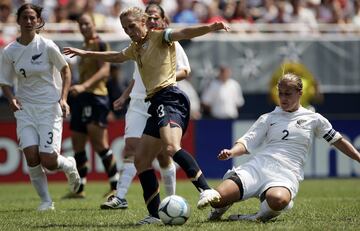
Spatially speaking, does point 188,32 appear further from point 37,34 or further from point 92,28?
point 92,28

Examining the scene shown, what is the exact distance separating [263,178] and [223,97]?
1161cm

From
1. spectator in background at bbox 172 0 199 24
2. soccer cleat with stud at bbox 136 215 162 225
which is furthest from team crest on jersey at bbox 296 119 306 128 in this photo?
spectator in background at bbox 172 0 199 24

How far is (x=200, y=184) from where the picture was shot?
8852 mm

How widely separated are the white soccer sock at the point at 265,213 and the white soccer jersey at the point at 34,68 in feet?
12.0

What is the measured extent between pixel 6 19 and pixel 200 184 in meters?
12.6

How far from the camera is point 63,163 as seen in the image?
1154cm

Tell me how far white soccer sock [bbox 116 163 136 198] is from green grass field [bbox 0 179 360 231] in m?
0.27

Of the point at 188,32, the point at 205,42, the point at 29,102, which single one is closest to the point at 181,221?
the point at 188,32

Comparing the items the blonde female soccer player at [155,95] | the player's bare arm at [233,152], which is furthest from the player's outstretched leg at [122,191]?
the player's bare arm at [233,152]

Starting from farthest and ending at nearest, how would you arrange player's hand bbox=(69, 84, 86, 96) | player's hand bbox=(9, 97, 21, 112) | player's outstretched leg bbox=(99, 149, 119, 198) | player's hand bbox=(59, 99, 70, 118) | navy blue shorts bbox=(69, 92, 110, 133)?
1. navy blue shorts bbox=(69, 92, 110, 133)
2. player's outstretched leg bbox=(99, 149, 119, 198)
3. player's hand bbox=(69, 84, 86, 96)
4. player's hand bbox=(59, 99, 70, 118)
5. player's hand bbox=(9, 97, 21, 112)

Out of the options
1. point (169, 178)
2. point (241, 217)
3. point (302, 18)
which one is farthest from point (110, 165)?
point (302, 18)

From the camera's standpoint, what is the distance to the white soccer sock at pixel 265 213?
359 inches

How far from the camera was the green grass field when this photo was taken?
889cm

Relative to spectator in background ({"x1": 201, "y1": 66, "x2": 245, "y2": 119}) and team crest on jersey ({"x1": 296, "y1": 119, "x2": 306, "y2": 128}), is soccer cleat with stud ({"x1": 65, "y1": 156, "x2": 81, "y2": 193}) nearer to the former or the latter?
team crest on jersey ({"x1": 296, "y1": 119, "x2": 306, "y2": 128})
